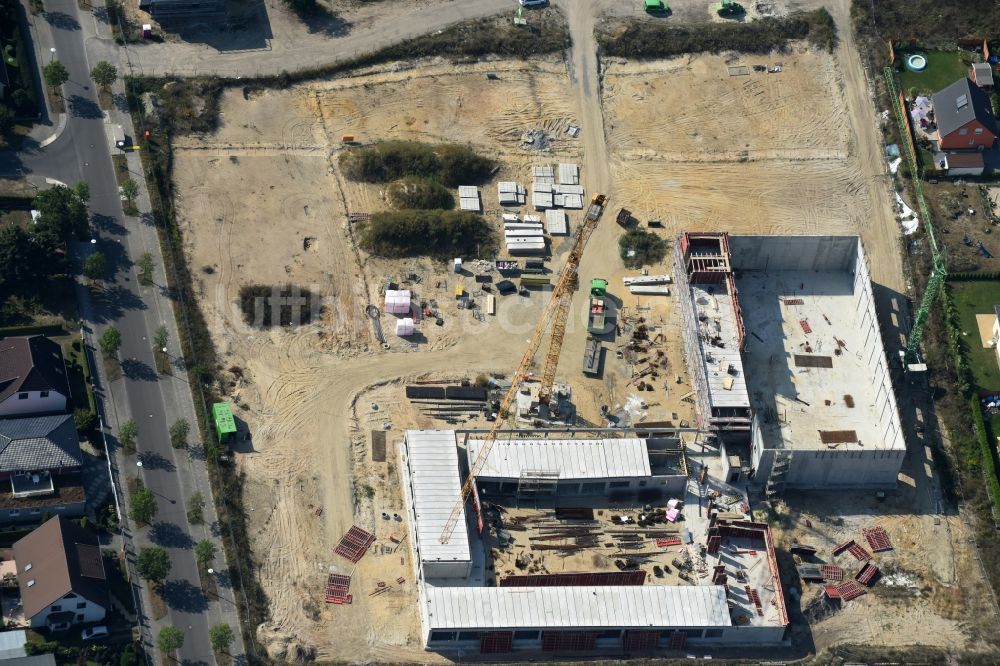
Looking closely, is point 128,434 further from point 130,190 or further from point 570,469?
point 570,469

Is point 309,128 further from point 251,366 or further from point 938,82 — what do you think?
point 938,82

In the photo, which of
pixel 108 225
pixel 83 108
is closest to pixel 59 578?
pixel 108 225

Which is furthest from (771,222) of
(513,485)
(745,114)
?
(513,485)

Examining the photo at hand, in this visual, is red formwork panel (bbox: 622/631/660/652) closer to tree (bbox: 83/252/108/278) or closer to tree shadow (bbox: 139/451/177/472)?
tree shadow (bbox: 139/451/177/472)

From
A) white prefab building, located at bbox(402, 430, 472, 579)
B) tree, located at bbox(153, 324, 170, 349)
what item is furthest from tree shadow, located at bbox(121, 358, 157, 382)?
white prefab building, located at bbox(402, 430, 472, 579)

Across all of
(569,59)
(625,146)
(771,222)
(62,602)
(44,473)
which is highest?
(569,59)

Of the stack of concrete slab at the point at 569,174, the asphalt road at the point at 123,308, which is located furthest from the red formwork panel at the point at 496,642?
the stack of concrete slab at the point at 569,174

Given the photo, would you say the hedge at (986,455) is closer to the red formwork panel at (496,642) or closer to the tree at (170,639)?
the red formwork panel at (496,642)
